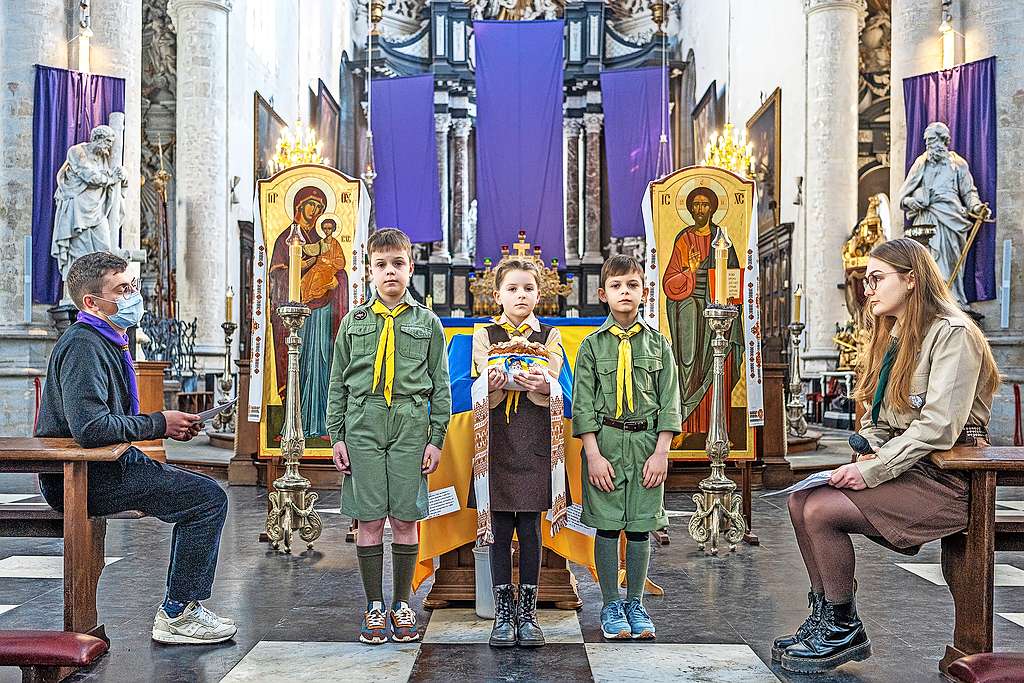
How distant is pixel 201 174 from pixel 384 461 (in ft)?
40.8

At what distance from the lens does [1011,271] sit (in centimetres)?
1092

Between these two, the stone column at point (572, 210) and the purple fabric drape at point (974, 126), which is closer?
the purple fabric drape at point (974, 126)

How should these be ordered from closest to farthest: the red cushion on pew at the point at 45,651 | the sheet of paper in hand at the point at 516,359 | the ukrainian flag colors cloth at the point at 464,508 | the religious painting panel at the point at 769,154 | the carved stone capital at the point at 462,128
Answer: the red cushion on pew at the point at 45,651 < the sheet of paper in hand at the point at 516,359 < the ukrainian flag colors cloth at the point at 464,508 < the religious painting panel at the point at 769,154 < the carved stone capital at the point at 462,128

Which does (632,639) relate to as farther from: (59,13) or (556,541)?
(59,13)

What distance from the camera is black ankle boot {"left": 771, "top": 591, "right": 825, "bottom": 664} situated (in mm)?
3463

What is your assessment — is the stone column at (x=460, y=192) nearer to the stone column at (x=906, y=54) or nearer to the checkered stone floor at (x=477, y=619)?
the stone column at (x=906, y=54)

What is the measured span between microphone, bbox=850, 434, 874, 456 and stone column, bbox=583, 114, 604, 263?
21.7 m

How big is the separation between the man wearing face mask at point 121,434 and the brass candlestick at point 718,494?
2912mm

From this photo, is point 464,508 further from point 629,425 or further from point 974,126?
point 974,126

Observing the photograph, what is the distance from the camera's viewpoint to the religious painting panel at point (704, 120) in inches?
859

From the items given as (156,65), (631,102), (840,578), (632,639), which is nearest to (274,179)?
(632,639)

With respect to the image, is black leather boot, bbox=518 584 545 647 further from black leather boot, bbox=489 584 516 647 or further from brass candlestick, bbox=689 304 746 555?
brass candlestick, bbox=689 304 746 555

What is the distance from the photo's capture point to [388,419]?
3.82 metres

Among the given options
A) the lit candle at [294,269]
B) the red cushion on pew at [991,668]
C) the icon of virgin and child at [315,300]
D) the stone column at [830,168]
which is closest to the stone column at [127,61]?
the icon of virgin and child at [315,300]
